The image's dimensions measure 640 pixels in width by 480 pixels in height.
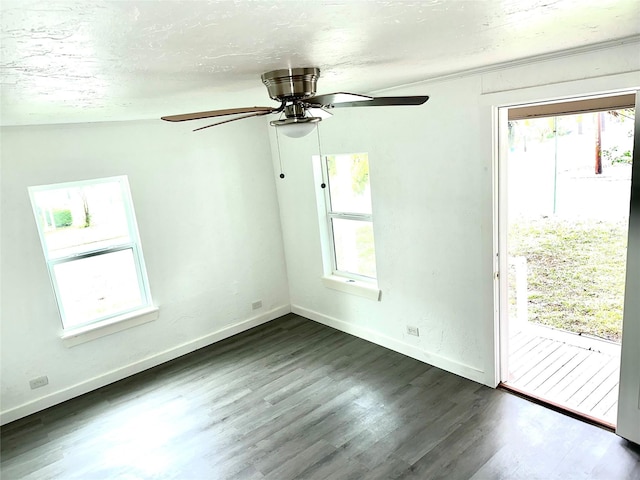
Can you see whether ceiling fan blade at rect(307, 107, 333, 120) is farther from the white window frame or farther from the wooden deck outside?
the wooden deck outside

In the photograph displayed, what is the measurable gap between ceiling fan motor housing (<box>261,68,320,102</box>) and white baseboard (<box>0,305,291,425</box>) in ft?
10.6

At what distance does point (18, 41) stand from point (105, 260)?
3223 mm

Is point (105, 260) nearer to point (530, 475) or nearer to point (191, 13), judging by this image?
point (191, 13)

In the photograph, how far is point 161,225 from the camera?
13.6 ft

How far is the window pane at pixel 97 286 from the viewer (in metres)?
3.81

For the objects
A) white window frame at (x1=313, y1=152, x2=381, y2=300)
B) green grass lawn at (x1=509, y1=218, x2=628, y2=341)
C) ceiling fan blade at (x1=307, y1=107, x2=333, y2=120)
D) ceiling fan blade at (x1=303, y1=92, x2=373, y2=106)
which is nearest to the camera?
ceiling fan blade at (x1=303, y1=92, x2=373, y2=106)

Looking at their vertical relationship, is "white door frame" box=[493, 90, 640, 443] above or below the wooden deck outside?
above

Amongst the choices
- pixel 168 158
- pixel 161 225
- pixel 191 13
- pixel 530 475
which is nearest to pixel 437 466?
pixel 530 475

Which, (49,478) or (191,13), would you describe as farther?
(49,478)

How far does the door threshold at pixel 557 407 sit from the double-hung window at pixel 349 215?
5.17 ft

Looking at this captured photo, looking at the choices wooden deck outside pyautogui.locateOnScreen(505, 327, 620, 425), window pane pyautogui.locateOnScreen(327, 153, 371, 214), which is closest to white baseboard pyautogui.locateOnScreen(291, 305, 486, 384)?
wooden deck outside pyautogui.locateOnScreen(505, 327, 620, 425)

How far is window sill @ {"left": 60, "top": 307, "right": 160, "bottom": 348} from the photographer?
3.77m

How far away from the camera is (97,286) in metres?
3.97

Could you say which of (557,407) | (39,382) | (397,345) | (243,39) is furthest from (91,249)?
(557,407)
